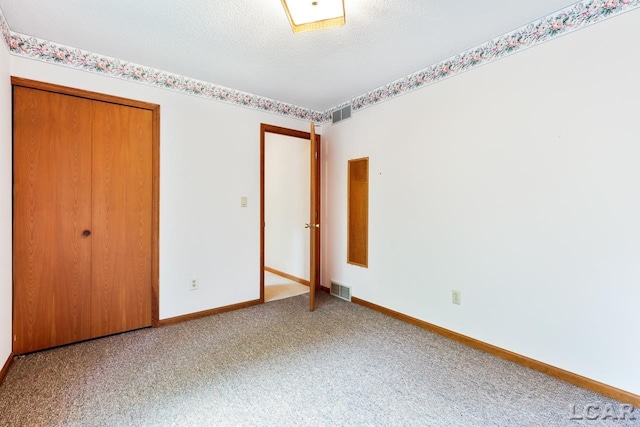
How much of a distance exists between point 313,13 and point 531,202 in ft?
6.30

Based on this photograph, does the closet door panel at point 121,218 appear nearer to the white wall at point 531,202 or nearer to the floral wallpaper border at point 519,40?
the white wall at point 531,202

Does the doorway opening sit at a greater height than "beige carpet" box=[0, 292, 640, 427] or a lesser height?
greater

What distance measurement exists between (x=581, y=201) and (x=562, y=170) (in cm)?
23

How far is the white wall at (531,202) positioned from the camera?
177 cm

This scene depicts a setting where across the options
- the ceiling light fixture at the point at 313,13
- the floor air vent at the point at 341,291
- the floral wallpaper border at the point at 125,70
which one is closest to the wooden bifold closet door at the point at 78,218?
the floral wallpaper border at the point at 125,70

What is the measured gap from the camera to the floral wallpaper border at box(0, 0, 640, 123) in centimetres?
189

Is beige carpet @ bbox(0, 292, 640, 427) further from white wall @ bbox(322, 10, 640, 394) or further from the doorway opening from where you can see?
the doorway opening

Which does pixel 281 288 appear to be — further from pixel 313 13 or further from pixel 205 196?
pixel 313 13

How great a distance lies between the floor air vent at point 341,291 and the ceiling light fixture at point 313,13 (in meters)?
2.76

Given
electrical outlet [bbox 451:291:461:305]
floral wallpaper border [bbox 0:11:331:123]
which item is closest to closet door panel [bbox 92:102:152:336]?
floral wallpaper border [bbox 0:11:331:123]

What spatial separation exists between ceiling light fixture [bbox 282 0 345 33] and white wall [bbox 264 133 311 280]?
98.1 inches
